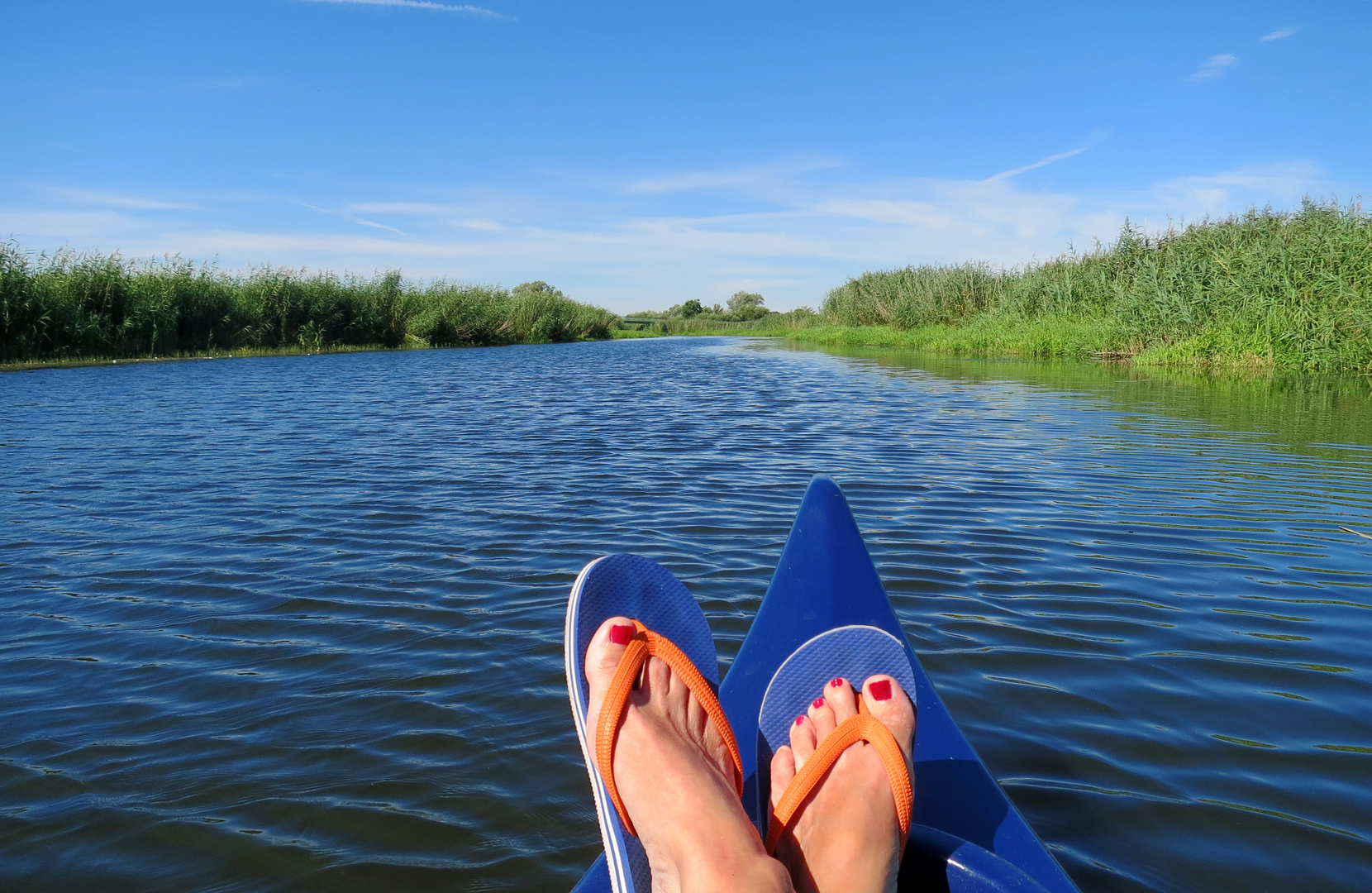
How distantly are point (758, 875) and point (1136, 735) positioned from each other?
4.36 feet

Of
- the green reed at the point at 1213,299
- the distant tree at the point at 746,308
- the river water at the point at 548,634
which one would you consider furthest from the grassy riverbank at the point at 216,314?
the distant tree at the point at 746,308

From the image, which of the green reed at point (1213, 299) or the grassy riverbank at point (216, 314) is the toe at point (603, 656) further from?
the grassy riverbank at point (216, 314)

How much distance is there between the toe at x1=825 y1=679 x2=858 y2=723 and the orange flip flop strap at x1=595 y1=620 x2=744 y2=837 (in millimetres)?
207

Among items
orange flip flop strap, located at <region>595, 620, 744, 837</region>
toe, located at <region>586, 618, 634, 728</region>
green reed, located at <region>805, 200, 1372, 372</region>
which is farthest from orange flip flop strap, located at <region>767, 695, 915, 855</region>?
green reed, located at <region>805, 200, 1372, 372</region>

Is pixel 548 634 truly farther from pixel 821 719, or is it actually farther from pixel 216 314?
pixel 216 314

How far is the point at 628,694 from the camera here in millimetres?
1583

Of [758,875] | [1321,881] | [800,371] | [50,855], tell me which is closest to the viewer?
[758,875]

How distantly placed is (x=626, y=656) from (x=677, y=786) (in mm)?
285

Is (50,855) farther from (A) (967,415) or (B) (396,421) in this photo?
(A) (967,415)

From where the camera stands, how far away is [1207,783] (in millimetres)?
1884

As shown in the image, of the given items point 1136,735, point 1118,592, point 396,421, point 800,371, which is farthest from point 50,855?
point 800,371

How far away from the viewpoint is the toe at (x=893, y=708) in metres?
1.56

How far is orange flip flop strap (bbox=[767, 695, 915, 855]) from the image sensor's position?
1425mm

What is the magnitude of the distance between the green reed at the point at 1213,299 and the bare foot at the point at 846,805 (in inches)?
505
